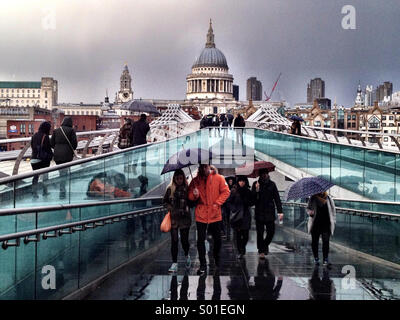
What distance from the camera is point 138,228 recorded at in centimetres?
1053

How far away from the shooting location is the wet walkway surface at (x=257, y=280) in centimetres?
750

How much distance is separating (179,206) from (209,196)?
39 cm

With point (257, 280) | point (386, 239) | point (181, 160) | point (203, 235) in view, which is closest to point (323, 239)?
point (386, 239)

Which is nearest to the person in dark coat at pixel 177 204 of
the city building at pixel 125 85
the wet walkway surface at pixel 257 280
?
the wet walkway surface at pixel 257 280

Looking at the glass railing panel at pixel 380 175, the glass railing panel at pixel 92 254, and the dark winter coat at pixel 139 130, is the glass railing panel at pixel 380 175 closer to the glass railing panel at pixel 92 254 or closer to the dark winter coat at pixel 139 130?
the dark winter coat at pixel 139 130

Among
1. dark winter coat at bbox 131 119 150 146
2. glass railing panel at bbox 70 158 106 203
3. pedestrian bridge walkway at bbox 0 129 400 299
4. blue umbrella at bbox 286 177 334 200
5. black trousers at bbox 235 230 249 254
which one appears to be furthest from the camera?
dark winter coat at bbox 131 119 150 146

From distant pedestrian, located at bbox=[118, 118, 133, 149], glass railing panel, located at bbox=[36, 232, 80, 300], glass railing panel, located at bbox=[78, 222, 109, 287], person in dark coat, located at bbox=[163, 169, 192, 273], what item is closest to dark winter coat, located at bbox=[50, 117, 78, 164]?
glass railing panel, located at bbox=[78, 222, 109, 287]

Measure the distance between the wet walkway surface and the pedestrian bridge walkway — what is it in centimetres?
2

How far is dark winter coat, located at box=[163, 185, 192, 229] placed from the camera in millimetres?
8805

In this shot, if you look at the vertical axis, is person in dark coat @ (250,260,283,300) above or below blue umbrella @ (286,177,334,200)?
below

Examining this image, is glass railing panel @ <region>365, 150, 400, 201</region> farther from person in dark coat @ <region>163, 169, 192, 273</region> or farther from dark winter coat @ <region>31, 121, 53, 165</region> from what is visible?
dark winter coat @ <region>31, 121, 53, 165</region>

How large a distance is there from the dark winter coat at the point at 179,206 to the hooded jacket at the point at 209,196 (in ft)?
0.32
